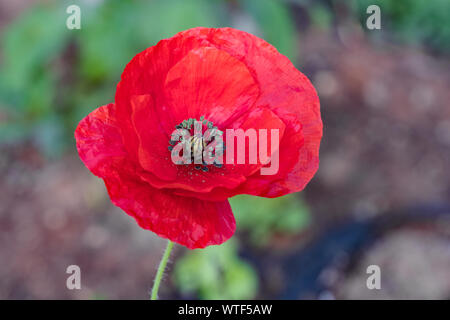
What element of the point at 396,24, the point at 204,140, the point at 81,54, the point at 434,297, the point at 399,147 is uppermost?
the point at 396,24

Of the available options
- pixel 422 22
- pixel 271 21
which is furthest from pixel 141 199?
pixel 422 22

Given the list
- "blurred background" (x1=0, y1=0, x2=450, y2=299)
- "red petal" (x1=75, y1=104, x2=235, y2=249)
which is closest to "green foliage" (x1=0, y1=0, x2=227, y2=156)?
"blurred background" (x1=0, y1=0, x2=450, y2=299)

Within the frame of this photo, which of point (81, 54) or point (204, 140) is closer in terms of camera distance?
point (204, 140)

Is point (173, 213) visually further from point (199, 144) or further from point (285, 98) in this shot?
point (285, 98)

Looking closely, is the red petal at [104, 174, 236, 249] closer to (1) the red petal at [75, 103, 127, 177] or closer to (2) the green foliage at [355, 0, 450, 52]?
(1) the red petal at [75, 103, 127, 177]

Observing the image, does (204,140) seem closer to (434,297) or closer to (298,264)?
(298,264)

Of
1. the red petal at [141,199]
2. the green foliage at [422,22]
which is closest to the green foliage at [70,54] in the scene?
the red petal at [141,199]
